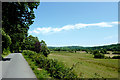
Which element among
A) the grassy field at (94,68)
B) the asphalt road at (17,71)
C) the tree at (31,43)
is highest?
the tree at (31,43)

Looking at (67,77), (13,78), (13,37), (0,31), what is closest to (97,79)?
(67,77)

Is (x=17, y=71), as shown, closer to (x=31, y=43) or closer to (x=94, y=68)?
(x=94, y=68)

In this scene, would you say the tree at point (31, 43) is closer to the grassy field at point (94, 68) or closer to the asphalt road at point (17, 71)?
the grassy field at point (94, 68)

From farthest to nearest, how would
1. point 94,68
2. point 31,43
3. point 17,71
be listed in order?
point 31,43
point 94,68
point 17,71

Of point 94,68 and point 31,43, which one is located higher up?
point 31,43

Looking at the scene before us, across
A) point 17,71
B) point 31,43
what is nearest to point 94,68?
point 17,71

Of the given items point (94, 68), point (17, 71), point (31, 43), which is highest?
point (31, 43)

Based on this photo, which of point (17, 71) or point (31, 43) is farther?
point (31, 43)

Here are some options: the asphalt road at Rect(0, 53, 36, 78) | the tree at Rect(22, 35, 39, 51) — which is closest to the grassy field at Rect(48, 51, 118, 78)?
the asphalt road at Rect(0, 53, 36, 78)

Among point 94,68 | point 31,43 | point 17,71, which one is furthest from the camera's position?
point 31,43

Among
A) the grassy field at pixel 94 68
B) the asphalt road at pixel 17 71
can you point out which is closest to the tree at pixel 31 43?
the grassy field at pixel 94 68

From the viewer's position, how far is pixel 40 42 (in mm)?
47188

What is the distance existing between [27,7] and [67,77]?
8.87m

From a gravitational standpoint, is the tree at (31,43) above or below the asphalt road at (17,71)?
above
